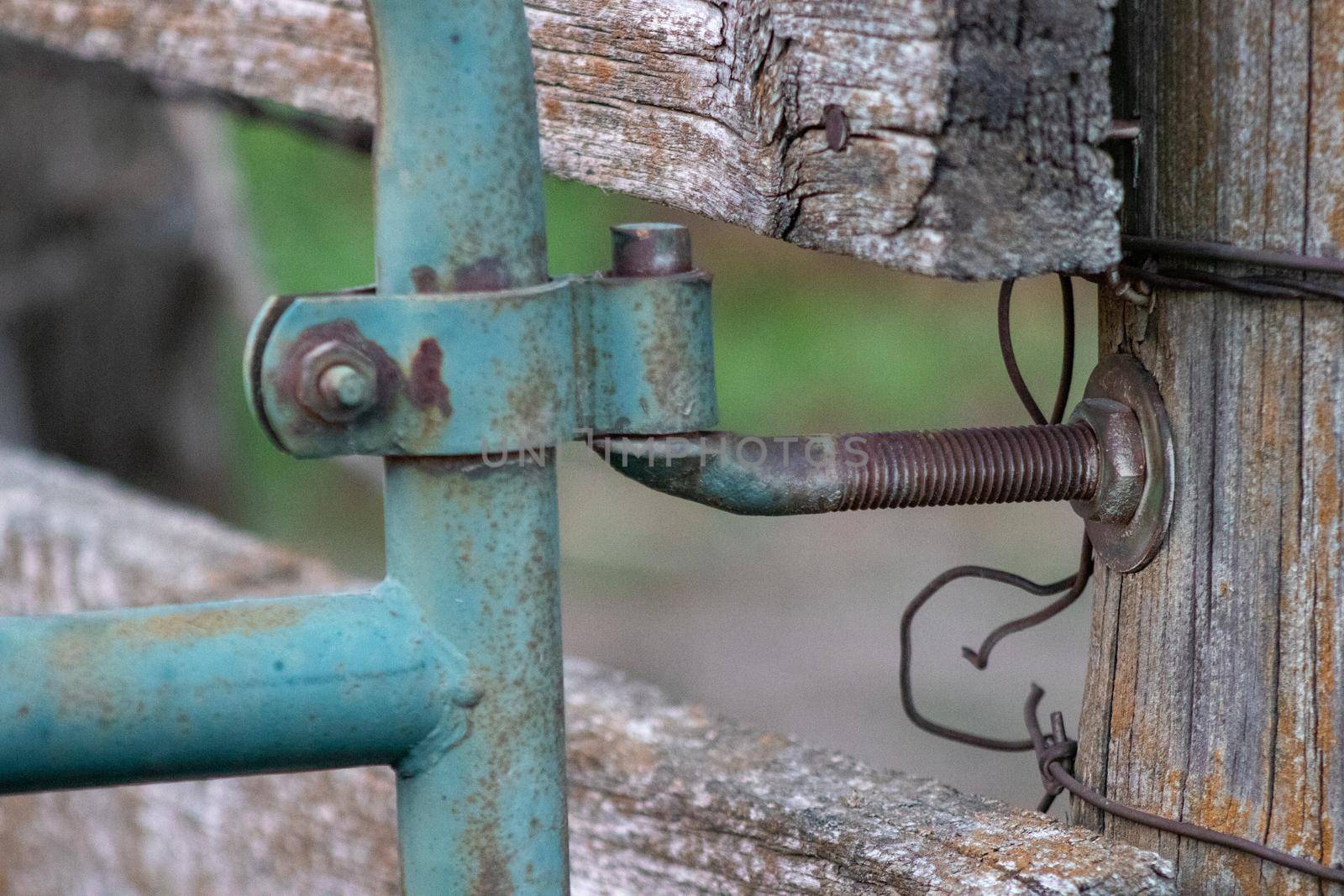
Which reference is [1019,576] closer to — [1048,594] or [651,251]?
[1048,594]

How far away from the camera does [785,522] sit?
6.43 metres

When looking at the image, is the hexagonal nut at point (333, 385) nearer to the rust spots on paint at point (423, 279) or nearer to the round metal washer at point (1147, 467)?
the rust spots on paint at point (423, 279)

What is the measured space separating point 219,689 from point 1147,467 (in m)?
0.63

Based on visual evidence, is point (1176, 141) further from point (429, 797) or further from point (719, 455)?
point (429, 797)

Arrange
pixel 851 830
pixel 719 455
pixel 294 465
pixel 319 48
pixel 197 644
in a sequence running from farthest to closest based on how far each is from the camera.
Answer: pixel 294 465, pixel 319 48, pixel 851 830, pixel 719 455, pixel 197 644

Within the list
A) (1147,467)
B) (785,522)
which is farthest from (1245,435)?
(785,522)

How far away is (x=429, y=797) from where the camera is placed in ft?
2.75

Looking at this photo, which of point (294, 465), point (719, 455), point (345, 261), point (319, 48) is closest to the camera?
point (719, 455)

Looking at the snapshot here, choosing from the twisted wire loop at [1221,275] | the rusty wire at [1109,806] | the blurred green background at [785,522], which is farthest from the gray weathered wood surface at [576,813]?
the blurred green background at [785,522]

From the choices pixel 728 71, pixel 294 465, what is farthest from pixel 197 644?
pixel 294 465

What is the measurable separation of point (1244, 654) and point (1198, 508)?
10 cm

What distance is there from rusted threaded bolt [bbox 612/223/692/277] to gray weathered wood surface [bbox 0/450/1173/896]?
0.46m

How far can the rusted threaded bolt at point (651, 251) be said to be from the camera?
853 millimetres

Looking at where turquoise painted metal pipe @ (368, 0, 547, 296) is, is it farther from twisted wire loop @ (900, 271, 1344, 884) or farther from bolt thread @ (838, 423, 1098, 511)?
twisted wire loop @ (900, 271, 1344, 884)
